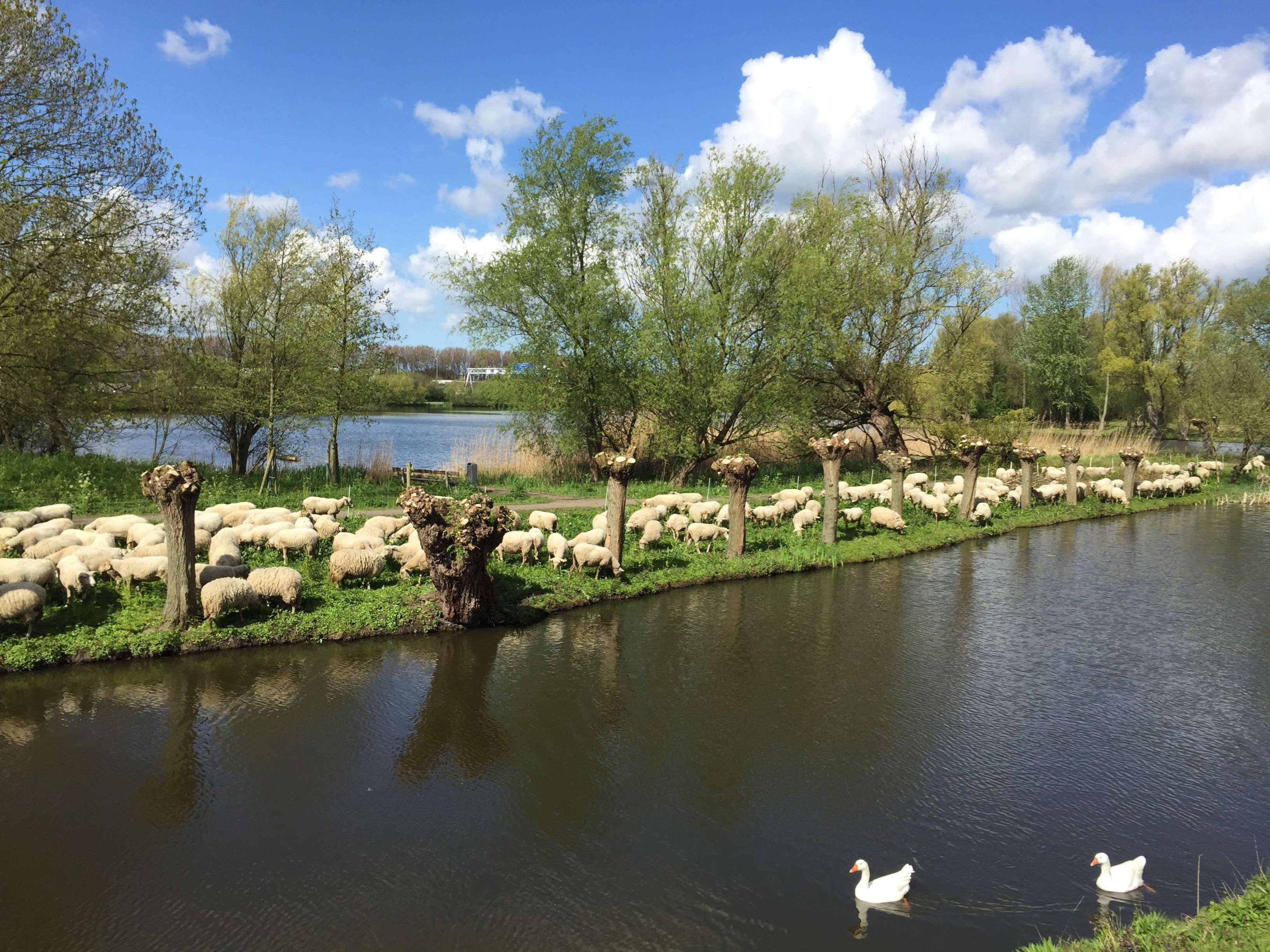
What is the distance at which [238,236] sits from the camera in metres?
29.0

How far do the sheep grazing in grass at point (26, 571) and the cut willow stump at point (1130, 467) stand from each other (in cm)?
3612

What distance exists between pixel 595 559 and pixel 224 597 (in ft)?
23.7

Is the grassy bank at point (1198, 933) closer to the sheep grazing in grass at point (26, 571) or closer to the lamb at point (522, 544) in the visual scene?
the lamb at point (522, 544)

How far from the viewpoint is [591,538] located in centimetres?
1781

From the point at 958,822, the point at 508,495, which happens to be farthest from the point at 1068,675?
the point at 508,495

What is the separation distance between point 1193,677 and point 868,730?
6.30 m

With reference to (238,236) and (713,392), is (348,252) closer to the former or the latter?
(238,236)

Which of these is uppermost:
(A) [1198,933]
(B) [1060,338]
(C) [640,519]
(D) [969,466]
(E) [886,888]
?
(B) [1060,338]

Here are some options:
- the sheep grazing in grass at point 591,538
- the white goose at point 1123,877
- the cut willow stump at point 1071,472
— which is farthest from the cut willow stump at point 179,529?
the cut willow stump at point 1071,472

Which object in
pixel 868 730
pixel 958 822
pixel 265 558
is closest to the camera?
pixel 958 822

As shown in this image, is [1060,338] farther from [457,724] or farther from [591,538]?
[457,724]

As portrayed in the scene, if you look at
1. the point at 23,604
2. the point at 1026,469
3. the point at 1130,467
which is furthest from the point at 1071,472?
the point at 23,604

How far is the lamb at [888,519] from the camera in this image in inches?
922

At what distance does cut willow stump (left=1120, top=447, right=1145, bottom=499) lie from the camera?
31922 mm
